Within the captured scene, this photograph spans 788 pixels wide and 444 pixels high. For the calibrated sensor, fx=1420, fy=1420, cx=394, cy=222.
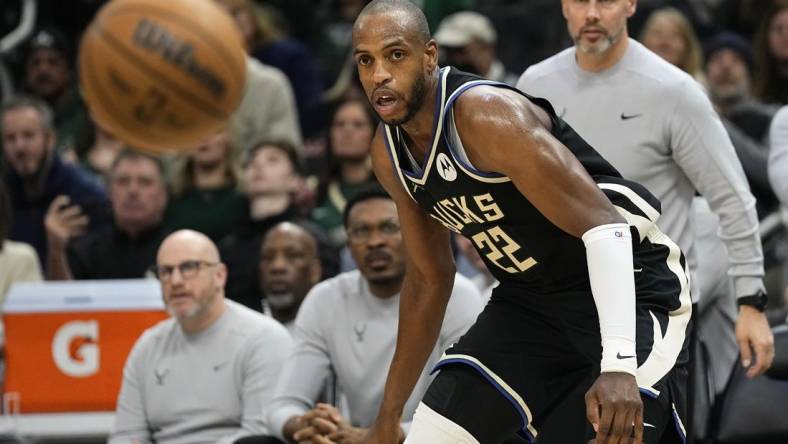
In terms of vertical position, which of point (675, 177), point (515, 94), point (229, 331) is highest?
point (515, 94)

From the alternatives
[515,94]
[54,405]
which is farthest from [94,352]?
[515,94]

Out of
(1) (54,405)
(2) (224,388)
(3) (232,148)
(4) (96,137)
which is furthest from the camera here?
(4) (96,137)

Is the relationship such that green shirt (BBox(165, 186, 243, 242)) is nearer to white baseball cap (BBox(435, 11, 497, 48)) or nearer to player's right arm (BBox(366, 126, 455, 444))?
white baseball cap (BBox(435, 11, 497, 48))

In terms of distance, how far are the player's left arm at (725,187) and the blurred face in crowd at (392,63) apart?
1090mm

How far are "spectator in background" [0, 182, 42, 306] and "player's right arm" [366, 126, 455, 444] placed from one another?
3.34 metres

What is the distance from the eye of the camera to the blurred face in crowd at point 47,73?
8.52 meters

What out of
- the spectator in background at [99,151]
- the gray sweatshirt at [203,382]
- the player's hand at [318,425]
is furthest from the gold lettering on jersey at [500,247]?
the spectator in background at [99,151]

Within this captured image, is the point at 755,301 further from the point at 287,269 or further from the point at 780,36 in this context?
the point at 780,36

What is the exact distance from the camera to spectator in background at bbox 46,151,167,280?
6879mm

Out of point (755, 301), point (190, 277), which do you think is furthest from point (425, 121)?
point (190, 277)

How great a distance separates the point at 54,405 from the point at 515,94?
3356mm

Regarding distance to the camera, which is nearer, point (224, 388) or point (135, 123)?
point (224, 388)

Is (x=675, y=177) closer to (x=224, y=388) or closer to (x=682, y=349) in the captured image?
(x=682, y=349)

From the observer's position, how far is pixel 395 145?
3469 millimetres
